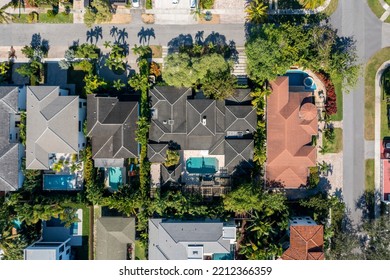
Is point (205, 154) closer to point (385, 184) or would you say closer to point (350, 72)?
point (350, 72)

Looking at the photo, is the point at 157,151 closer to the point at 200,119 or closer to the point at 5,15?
the point at 200,119

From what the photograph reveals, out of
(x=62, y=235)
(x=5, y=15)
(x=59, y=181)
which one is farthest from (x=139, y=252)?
(x=5, y=15)

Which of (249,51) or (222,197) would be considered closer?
(249,51)

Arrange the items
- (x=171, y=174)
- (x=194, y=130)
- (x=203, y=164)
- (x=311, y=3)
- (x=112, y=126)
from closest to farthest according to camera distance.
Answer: (x=112, y=126)
(x=194, y=130)
(x=311, y=3)
(x=171, y=174)
(x=203, y=164)

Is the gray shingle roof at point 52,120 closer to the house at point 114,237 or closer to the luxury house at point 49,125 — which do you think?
the luxury house at point 49,125

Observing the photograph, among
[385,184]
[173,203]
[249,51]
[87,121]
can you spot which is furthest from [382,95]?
[87,121]
